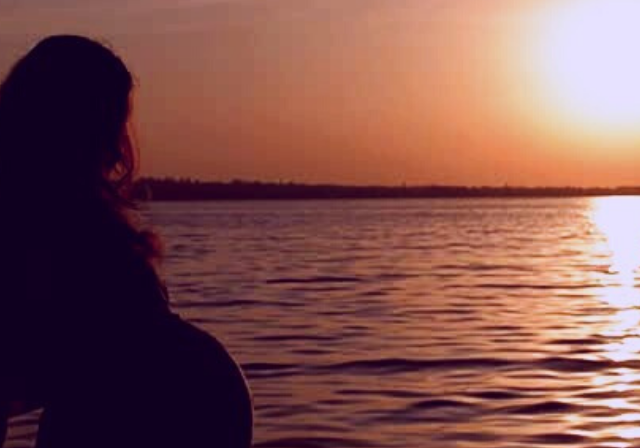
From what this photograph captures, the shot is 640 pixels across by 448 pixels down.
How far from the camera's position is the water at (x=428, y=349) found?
39.2ft

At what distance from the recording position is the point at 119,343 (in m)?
3.20

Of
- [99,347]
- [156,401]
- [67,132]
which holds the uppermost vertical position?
[67,132]

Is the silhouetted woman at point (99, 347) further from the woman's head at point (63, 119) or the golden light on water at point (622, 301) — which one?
the golden light on water at point (622, 301)

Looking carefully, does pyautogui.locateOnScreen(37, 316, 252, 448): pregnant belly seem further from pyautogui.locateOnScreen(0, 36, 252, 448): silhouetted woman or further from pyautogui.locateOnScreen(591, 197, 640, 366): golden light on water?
pyautogui.locateOnScreen(591, 197, 640, 366): golden light on water

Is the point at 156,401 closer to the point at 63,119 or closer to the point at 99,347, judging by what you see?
the point at 99,347

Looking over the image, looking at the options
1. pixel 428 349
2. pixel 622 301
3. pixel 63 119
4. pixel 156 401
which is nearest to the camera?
pixel 156 401

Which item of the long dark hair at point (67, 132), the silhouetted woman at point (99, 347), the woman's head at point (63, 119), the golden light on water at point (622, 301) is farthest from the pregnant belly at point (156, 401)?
the golden light on water at point (622, 301)

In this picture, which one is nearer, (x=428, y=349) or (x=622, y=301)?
(x=428, y=349)

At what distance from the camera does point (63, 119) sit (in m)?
3.36

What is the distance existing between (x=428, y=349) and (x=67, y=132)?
1467cm

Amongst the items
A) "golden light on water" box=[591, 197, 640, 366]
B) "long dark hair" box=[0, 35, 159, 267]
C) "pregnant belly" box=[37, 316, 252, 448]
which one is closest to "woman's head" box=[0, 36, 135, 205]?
"long dark hair" box=[0, 35, 159, 267]

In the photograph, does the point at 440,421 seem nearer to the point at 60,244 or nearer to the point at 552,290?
the point at 60,244

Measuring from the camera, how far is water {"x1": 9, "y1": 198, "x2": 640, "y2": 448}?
11953 millimetres

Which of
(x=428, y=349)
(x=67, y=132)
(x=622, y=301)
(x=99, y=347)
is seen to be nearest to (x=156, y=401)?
(x=99, y=347)
